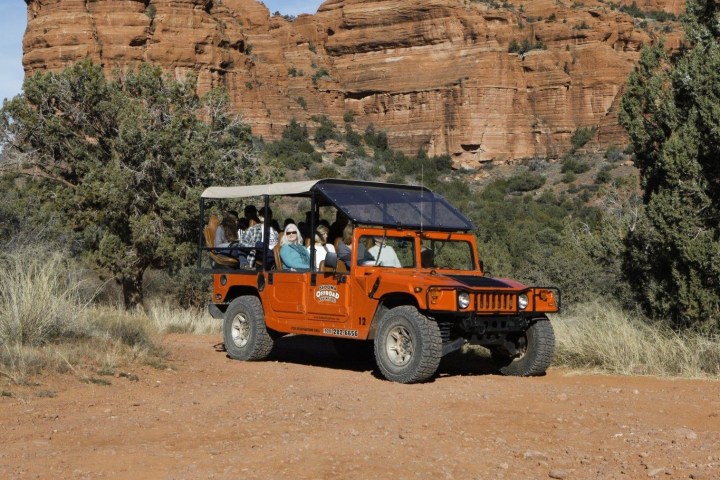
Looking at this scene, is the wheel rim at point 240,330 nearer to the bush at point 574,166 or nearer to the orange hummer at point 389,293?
the orange hummer at point 389,293

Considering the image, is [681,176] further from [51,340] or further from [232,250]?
[51,340]

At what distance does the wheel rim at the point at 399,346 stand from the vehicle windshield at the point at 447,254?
1244 mm

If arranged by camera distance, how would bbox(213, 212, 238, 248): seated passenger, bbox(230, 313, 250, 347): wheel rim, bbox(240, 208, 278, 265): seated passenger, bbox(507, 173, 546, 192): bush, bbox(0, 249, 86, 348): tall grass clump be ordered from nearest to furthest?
1. bbox(0, 249, 86, 348): tall grass clump
2. bbox(230, 313, 250, 347): wheel rim
3. bbox(240, 208, 278, 265): seated passenger
4. bbox(213, 212, 238, 248): seated passenger
5. bbox(507, 173, 546, 192): bush

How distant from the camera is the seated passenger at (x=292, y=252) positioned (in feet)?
37.2

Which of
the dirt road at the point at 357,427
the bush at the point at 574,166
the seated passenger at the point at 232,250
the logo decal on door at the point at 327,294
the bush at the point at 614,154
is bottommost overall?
the dirt road at the point at 357,427

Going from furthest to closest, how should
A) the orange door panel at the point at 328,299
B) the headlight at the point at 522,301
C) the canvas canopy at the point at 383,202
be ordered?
the canvas canopy at the point at 383,202, the orange door panel at the point at 328,299, the headlight at the point at 522,301

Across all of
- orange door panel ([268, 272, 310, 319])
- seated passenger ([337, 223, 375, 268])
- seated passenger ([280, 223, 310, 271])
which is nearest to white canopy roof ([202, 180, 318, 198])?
seated passenger ([280, 223, 310, 271])

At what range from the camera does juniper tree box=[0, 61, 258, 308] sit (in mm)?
18453

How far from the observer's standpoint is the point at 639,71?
14.4 m

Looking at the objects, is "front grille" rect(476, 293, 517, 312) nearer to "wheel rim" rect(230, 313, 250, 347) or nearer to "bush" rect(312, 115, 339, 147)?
"wheel rim" rect(230, 313, 250, 347)

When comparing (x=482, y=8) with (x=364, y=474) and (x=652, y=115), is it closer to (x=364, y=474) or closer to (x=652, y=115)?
(x=652, y=115)

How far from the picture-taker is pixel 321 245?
11.3 metres

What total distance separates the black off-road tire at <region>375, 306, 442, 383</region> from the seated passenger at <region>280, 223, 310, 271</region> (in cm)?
173

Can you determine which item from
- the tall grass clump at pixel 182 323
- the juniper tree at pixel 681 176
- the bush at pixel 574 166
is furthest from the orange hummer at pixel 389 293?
the bush at pixel 574 166
